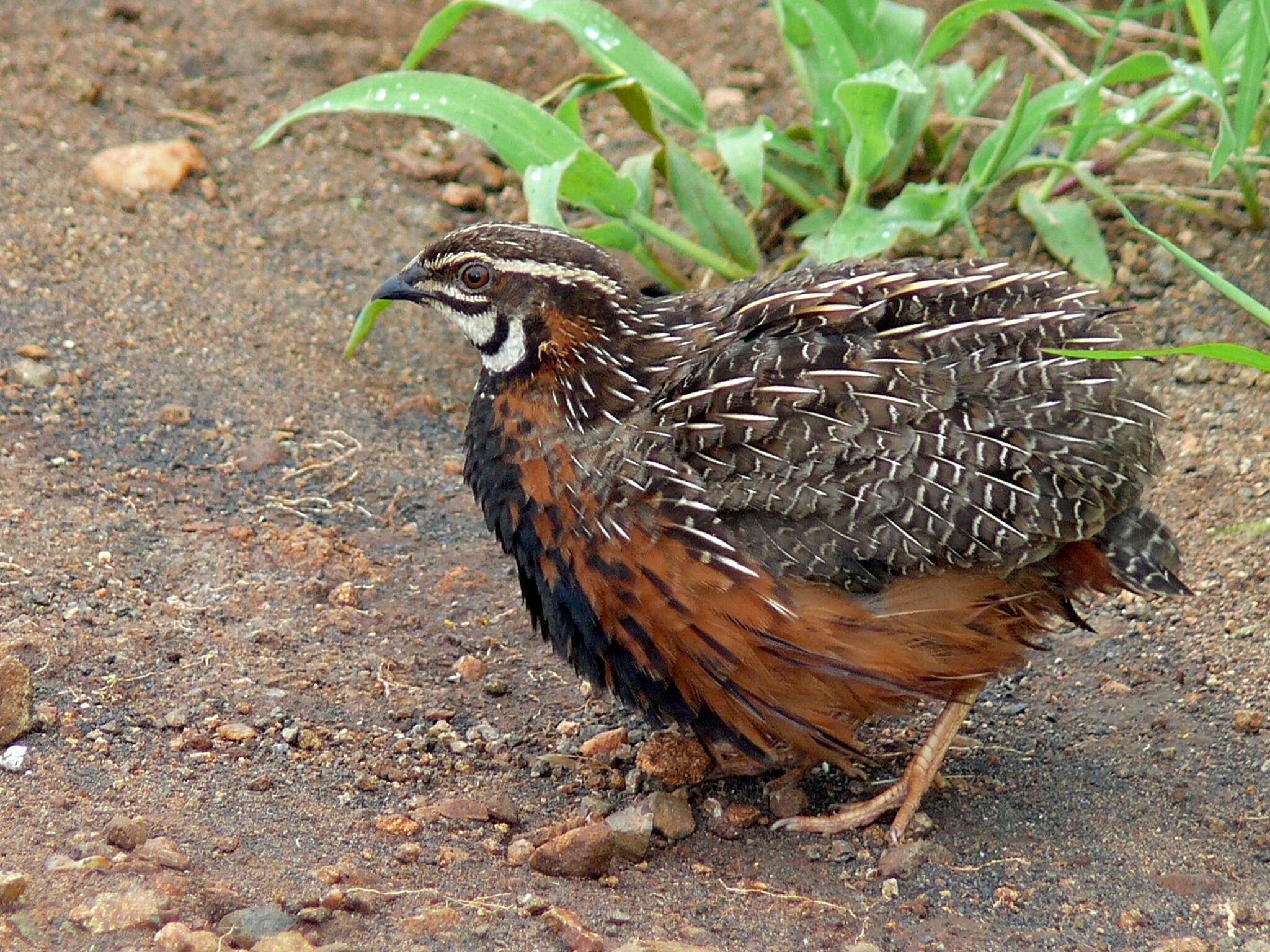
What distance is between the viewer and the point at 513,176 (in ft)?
26.1

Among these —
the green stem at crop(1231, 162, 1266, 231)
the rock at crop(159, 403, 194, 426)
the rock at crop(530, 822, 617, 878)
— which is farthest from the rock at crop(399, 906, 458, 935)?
the green stem at crop(1231, 162, 1266, 231)

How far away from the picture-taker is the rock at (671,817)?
15.2 feet

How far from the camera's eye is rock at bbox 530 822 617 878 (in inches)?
166

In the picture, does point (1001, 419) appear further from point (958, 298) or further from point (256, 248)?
point (256, 248)

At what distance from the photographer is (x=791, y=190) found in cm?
696

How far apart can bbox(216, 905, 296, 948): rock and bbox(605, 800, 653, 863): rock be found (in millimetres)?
1027

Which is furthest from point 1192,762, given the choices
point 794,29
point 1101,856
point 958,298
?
point 794,29

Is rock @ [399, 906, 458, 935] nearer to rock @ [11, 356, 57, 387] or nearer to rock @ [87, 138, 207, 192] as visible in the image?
rock @ [11, 356, 57, 387]

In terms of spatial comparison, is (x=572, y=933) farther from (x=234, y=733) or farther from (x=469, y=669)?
(x=469, y=669)

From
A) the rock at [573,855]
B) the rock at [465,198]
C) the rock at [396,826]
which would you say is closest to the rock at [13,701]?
the rock at [396,826]

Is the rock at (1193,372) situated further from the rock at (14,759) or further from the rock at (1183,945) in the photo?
the rock at (14,759)

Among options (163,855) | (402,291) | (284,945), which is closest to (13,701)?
(163,855)

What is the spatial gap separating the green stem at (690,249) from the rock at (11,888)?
151 inches

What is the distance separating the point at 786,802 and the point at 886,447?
1.23 m
